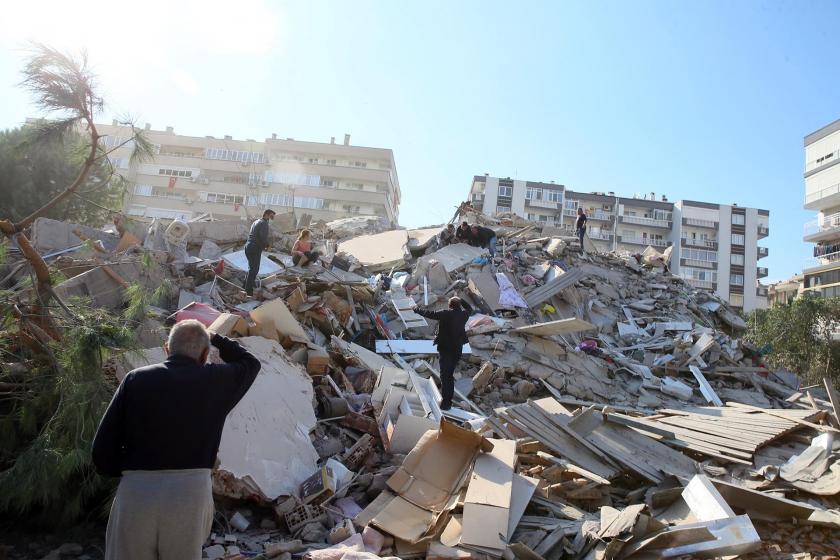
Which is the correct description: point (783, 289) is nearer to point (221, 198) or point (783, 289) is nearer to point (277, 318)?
point (221, 198)

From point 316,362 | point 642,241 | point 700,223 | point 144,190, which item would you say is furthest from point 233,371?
point 700,223

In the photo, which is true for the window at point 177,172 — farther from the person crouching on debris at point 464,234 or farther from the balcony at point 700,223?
the balcony at point 700,223

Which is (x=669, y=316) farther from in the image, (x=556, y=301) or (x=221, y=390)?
(x=221, y=390)

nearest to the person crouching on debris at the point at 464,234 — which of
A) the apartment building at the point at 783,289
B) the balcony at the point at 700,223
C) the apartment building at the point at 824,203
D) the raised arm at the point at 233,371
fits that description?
the raised arm at the point at 233,371

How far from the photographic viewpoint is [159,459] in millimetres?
2238

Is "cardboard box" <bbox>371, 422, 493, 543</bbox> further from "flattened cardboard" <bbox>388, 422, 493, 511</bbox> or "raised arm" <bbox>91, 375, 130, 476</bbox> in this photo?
"raised arm" <bbox>91, 375, 130, 476</bbox>

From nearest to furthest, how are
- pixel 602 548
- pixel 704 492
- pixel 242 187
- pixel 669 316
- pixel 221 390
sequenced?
pixel 221 390 < pixel 602 548 < pixel 704 492 < pixel 669 316 < pixel 242 187

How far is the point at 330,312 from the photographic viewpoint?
8.34 metres

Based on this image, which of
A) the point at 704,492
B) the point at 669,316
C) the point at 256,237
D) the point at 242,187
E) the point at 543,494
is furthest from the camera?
the point at 242,187

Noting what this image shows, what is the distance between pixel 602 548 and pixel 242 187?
4438 centimetres

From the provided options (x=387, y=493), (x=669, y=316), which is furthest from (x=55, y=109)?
(x=669, y=316)

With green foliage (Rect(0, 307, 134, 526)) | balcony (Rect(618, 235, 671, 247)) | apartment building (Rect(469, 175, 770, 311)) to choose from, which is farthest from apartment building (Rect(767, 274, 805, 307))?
green foliage (Rect(0, 307, 134, 526))

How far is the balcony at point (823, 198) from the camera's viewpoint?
3500cm

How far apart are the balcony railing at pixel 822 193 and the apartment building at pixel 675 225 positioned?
1691 centimetres
